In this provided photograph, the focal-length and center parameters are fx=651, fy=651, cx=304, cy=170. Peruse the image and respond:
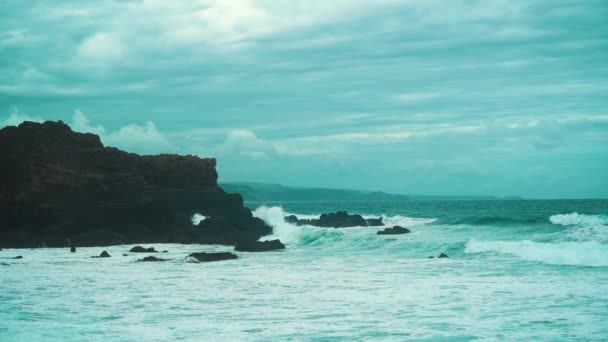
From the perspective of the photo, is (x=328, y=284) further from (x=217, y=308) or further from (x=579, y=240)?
(x=579, y=240)

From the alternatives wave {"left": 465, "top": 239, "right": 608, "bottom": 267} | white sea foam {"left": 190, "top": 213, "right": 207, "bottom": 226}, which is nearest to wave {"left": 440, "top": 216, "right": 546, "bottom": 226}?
wave {"left": 465, "top": 239, "right": 608, "bottom": 267}

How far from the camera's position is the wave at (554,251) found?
22422 mm

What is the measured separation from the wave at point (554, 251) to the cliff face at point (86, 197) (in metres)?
15.7

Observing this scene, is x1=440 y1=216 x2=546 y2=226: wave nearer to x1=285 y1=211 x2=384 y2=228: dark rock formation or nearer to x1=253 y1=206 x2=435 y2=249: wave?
x1=285 y1=211 x2=384 y2=228: dark rock formation

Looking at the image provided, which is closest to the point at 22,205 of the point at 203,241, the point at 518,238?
the point at 203,241

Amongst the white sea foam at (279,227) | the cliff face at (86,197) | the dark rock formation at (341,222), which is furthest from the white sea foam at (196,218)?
the dark rock formation at (341,222)

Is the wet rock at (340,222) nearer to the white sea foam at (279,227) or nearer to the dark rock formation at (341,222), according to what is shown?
the dark rock formation at (341,222)

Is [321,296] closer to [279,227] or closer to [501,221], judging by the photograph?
[279,227]

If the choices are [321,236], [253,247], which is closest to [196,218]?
[321,236]

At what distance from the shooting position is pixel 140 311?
50.3 ft

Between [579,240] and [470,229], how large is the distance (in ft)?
45.5

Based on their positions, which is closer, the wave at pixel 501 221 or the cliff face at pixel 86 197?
the cliff face at pixel 86 197

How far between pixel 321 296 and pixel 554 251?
1140 centimetres

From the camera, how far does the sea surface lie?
12969 millimetres
